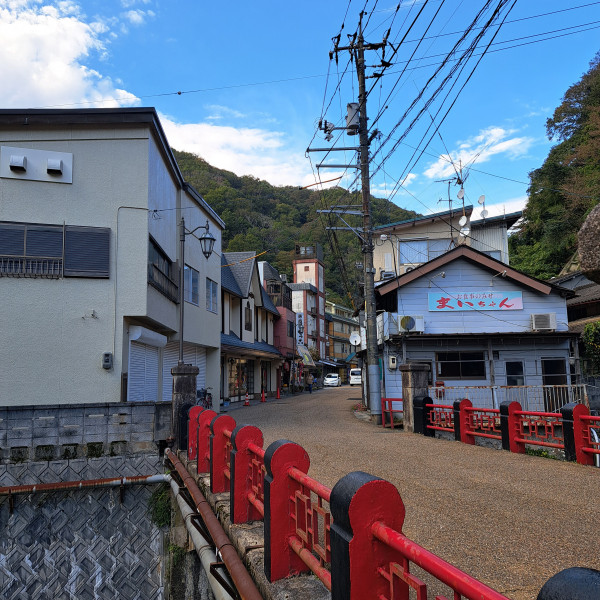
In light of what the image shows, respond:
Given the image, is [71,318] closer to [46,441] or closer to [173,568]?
[46,441]

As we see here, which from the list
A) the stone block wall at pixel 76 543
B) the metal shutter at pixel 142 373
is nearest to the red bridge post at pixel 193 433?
the stone block wall at pixel 76 543

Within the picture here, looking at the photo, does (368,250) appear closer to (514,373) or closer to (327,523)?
(514,373)

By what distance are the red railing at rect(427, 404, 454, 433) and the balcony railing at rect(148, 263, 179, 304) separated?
8719 millimetres

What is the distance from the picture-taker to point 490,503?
6.47 m

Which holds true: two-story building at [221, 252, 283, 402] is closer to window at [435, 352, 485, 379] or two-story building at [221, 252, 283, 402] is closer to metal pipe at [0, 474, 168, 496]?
window at [435, 352, 485, 379]

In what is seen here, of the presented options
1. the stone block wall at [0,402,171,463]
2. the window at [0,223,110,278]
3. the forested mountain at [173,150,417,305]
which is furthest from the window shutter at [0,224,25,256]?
the forested mountain at [173,150,417,305]

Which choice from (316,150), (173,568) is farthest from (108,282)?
(316,150)

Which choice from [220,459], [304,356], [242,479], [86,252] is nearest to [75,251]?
[86,252]

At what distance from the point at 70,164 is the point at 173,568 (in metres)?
10.6

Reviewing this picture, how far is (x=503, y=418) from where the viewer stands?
10.9m

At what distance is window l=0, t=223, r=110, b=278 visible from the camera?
13.1 metres

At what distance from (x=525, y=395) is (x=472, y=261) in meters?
5.96

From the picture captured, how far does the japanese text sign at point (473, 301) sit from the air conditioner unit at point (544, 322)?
93cm

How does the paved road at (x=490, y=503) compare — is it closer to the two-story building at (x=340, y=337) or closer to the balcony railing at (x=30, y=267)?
the balcony railing at (x=30, y=267)
